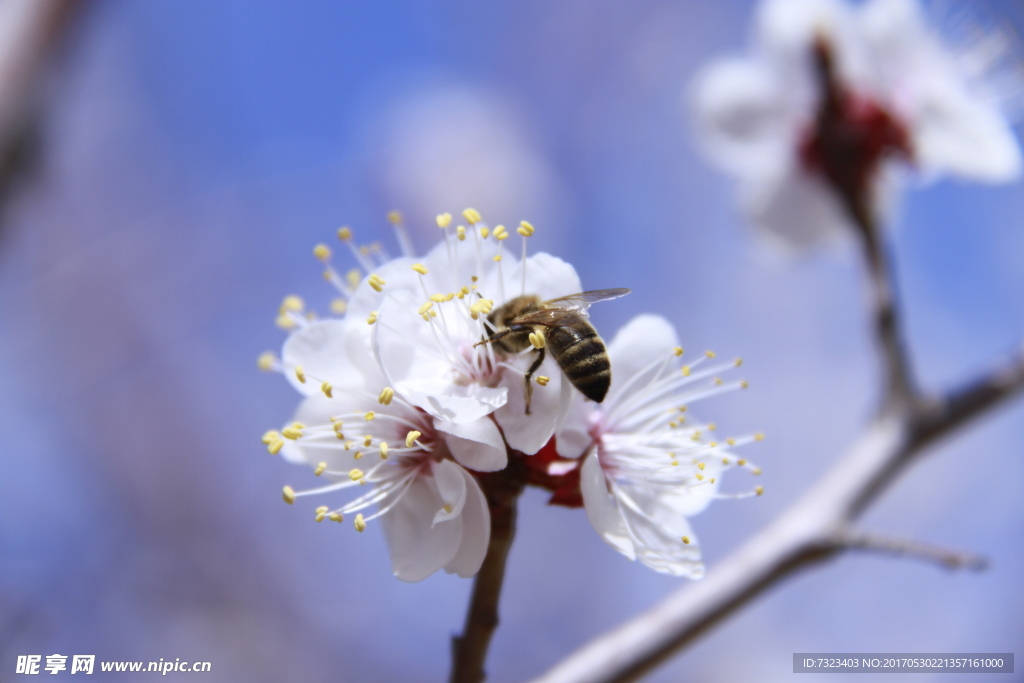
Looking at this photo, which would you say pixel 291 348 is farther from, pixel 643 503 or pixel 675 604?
pixel 675 604

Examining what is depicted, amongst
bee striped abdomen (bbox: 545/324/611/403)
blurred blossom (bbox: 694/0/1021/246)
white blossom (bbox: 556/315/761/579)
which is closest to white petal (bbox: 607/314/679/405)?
white blossom (bbox: 556/315/761/579)

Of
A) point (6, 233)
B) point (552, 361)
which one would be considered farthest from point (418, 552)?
point (6, 233)

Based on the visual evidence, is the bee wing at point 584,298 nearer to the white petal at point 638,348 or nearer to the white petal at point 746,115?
the white petal at point 638,348

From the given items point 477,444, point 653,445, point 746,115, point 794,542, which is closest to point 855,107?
point 746,115

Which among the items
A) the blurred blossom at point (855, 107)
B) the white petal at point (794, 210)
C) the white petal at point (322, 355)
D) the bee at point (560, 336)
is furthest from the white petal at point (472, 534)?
the white petal at point (794, 210)

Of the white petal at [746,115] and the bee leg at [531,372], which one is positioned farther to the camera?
the white petal at [746,115]
